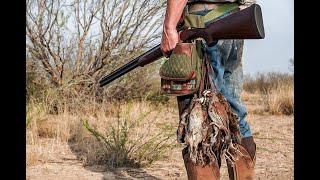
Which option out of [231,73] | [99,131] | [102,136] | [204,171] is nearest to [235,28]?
[231,73]

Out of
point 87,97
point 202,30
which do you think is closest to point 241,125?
point 202,30

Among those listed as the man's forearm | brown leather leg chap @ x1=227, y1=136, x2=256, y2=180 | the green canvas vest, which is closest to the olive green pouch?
the green canvas vest

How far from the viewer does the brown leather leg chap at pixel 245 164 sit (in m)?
3.50

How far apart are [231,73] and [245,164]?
0.56 m

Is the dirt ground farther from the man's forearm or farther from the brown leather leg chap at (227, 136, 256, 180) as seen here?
the man's forearm

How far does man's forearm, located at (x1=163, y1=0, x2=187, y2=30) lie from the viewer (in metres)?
3.02

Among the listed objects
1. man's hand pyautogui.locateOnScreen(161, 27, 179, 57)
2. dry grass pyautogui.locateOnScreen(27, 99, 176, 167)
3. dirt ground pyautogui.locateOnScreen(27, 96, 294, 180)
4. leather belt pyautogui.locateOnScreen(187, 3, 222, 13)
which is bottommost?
dirt ground pyautogui.locateOnScreen(27, 96, 294, 180)

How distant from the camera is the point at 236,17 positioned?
9.48 feet

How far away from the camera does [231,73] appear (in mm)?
3484

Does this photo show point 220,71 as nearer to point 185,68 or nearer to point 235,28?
point 185,68

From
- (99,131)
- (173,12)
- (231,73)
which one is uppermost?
(173,12)

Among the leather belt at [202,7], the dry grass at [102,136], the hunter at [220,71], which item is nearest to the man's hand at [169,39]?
the hunter at [220,71]

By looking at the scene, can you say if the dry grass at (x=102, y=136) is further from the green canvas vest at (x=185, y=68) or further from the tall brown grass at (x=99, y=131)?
the green canvas vest at (x=185, y=68)
